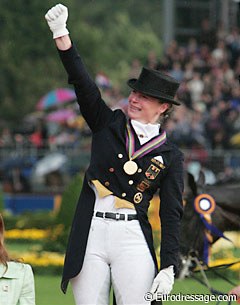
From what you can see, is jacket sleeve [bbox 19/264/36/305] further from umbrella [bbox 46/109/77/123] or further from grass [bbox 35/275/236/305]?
umbrella [bbox 46/109/77/123]

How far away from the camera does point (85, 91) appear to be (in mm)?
6324

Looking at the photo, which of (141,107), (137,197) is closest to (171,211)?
(137,197)

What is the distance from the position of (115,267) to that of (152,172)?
57 centimetres

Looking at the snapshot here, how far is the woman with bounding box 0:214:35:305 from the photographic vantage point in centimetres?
599

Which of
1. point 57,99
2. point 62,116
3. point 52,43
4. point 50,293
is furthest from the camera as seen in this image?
point 52,43

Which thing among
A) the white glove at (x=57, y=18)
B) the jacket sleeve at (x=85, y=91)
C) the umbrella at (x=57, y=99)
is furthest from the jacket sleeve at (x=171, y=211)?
the umbrella at (x=57, y=99)

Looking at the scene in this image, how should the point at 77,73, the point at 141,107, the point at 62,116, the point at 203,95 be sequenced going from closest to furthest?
the point at 77,73 < the point at 141,107 < the point at 203,95 < the point at 62,116

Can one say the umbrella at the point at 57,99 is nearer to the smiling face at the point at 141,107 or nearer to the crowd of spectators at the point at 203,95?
the crowd of spectators at the point at 203,95

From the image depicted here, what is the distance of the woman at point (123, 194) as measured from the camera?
20.5 feet

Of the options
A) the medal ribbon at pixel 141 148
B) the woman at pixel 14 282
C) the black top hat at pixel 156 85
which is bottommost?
the woman at pixel 14 282

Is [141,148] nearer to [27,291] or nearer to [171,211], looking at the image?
[171,211]

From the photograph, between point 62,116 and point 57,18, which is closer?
point 57,18

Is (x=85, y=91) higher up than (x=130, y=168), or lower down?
higher up

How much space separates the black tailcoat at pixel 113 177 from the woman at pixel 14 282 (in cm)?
29
